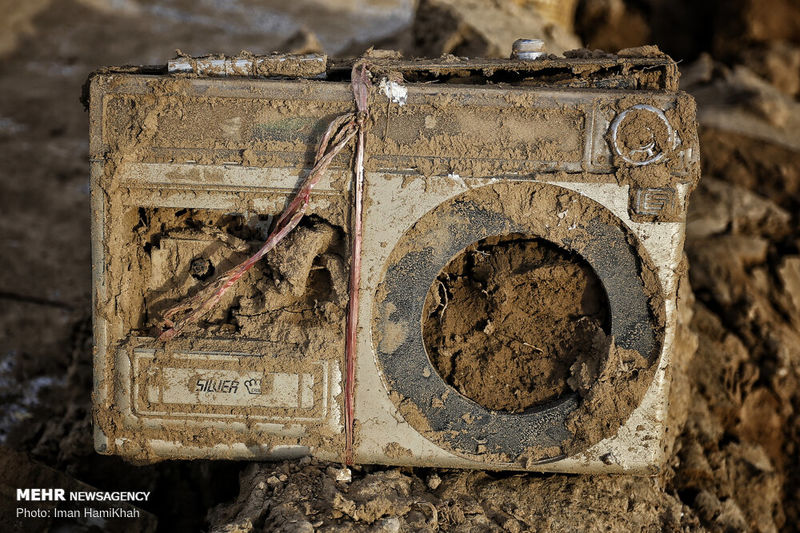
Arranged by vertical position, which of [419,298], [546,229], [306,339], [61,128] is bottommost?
[306,339]

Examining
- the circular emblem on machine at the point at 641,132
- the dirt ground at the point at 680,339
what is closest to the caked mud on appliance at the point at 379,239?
the circular emblem on machine at the point at 641,132

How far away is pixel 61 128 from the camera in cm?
551

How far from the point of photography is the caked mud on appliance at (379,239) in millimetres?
2025

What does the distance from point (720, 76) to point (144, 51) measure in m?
5.07

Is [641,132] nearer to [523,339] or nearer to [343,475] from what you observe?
[523,339]

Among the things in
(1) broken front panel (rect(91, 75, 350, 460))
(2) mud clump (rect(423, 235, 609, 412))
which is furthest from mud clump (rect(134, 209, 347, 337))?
(2) mud clump (rect(423, 235, 609, 412))

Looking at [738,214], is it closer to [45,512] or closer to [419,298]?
[419,298]

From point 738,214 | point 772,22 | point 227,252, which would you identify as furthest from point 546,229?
point 772,22

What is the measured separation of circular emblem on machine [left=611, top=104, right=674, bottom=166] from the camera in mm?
2002

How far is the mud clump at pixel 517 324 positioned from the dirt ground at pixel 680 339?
36 cm

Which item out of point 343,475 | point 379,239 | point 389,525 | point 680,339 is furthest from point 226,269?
point 680,339

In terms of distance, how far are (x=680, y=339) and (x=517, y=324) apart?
43.5 inches

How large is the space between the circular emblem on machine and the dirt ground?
928mm

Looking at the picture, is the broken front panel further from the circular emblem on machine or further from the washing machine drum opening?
the circular emblem on machine
